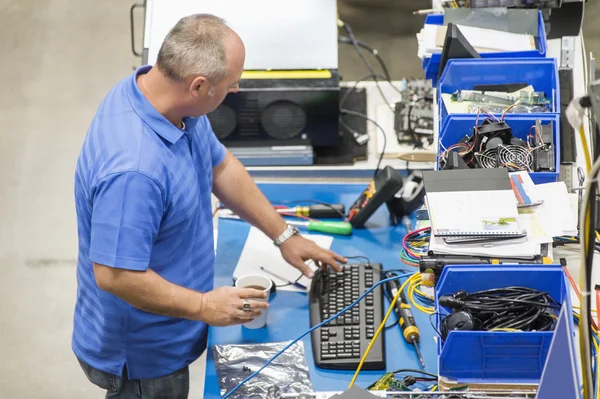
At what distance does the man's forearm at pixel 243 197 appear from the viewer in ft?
7.02

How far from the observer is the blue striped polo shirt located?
1624 millimetres

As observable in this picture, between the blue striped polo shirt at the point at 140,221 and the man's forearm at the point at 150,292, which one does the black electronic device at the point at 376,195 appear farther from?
the man's forearm at the point at 150,292

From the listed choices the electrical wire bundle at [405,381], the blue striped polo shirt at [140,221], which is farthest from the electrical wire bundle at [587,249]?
the blue striped polo shirt at [140,221]

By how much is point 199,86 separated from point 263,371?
2.39 ft

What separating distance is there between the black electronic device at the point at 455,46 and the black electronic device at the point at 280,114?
1.71ft

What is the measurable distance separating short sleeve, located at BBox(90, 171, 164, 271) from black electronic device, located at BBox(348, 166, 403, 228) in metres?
0.83

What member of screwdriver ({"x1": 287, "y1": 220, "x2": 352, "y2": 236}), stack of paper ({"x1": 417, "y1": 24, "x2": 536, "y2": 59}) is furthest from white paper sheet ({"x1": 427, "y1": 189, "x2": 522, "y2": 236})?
screwdriver ({"x1": 287, "y1": 220, "x2": 352, "y2": 236})

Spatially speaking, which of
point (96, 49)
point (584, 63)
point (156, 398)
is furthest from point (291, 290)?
point (96, 49)

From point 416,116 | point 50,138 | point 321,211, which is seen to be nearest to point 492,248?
point 321,211

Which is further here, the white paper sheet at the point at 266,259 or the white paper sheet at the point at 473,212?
the white paper sheet at the point at 266,259

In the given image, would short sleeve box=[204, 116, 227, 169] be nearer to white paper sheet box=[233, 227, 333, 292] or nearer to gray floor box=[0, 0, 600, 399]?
white paper sheet box=[233, 227, 333, 292]

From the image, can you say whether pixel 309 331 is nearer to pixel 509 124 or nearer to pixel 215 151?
pixel 215 151

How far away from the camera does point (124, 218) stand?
1.61 m

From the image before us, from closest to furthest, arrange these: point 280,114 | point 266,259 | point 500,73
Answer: point 500,73, point 266,259, point 280,114
